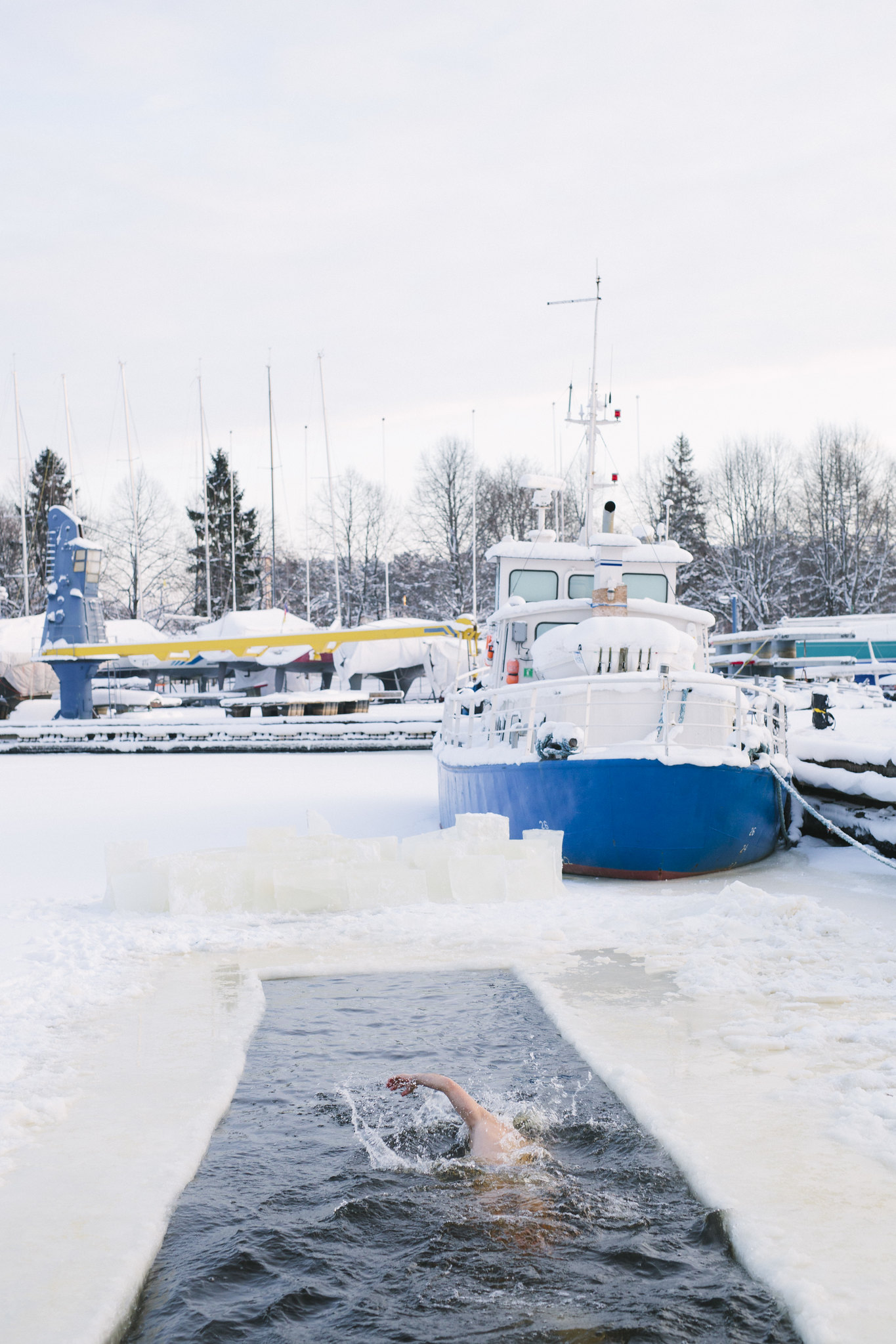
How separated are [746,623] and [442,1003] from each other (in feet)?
164

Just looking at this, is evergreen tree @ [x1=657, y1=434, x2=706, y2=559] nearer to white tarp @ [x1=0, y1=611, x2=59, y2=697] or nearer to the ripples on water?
white tarp @ [x1=0, y1=611, x2=59, y2=697]

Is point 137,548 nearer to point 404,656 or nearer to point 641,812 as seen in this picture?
point 404,656

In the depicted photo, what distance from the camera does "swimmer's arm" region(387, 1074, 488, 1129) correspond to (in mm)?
3816

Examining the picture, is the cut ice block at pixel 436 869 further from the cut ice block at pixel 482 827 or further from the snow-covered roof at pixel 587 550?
the snow-covered roof at pixel 587 550

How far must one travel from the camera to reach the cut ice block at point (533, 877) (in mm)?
8570

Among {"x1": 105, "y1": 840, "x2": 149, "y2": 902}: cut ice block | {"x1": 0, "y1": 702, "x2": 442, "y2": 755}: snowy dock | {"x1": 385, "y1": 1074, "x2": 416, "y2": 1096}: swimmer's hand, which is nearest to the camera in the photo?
{"x1": 385, "y1": 1074, "x2": 416, "y2": 1096}: swimmer's hand

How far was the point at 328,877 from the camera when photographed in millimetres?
8258

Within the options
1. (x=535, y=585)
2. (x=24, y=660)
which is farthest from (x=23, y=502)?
(x=535, y=585)

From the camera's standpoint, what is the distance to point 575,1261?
300cm

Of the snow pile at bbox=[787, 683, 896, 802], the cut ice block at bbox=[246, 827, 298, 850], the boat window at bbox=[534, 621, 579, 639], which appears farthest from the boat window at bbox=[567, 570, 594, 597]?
the cut ice block at bbox=[246, 827, 298, 850]

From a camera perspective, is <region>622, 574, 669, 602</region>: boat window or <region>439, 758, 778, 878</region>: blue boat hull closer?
<region>439, 758, 778, 878</region>: blue boat hull

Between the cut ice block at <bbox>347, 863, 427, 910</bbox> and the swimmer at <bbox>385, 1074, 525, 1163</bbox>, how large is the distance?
4.35 meters

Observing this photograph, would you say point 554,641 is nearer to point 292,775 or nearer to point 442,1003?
point 442,1003

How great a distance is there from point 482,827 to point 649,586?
260 inches
